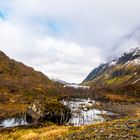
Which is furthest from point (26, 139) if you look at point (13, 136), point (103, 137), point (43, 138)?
point (103, 137)

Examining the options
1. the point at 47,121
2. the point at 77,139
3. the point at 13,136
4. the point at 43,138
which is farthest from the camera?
the point at 47,121

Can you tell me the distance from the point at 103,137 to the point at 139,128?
205 inches

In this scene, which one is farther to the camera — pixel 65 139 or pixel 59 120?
pixel 59 120

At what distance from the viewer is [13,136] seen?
49.4 meters

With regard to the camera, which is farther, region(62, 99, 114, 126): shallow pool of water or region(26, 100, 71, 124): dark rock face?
region(62, 99, 114, 126): shallow pool of water

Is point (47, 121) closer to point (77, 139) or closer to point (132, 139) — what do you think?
point (77, 139)

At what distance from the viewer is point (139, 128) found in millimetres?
32219

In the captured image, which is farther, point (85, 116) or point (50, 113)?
point (85, 116)

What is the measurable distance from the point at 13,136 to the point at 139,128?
79.7ft

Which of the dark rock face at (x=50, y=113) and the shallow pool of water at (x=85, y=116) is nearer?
the dark rock face at (x=50, y=113)

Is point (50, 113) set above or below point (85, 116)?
below

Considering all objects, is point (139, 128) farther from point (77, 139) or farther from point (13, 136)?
point (13, 136)

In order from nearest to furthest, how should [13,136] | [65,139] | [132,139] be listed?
[132,139]
[65,139]
[13,136]

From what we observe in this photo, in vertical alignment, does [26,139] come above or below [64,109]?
below
